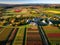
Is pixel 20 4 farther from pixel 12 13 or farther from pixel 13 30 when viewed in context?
pixel 13 30

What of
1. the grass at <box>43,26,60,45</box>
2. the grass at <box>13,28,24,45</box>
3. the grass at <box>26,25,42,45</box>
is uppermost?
the grass at <box>13,28,24,45</box>

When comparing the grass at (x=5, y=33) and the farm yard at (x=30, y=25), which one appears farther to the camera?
the grass at (x=5, y=33)

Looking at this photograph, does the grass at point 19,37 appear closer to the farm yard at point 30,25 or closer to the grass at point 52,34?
the farm yard at point 30,25

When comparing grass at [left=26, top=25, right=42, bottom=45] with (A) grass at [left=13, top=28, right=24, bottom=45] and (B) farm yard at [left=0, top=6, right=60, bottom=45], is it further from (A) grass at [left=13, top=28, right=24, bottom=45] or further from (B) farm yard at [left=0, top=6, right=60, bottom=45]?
(A) grass at [left=13, top=28, right=24, bottom=45]

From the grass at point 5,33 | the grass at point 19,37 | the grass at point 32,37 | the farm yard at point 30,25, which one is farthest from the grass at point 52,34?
the grass at point 5,33

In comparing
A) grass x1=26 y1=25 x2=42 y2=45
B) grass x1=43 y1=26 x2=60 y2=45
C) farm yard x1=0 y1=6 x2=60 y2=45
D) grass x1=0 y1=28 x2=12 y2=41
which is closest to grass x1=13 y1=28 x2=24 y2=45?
farm yard x1=0 y1=6 x2=60 y2=45

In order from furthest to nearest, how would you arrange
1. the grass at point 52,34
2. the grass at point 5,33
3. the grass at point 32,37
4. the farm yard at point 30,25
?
1. the grass at point 5,33
2. the farm yard at point 30,25
3. the grass at point 52,34
4. the grass at point 32,37

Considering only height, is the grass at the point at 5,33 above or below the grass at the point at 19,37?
above

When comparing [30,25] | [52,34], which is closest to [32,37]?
[52,34]
